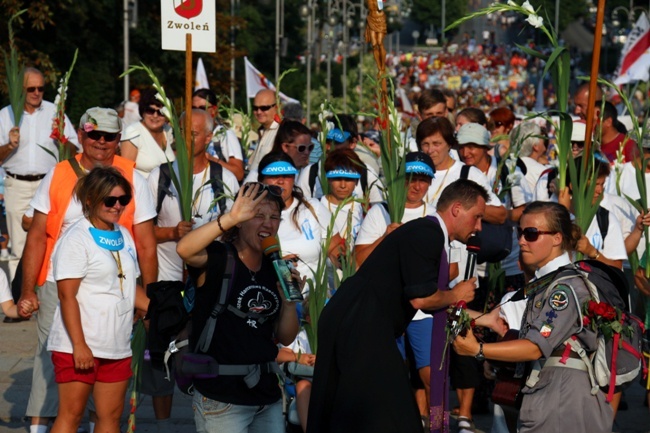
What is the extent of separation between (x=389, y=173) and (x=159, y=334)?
2755mm

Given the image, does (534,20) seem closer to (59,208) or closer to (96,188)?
(96,188)

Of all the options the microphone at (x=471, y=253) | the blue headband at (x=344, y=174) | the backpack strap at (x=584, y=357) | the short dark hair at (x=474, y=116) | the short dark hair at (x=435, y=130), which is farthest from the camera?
the short dark hair at (x=474, y=116)

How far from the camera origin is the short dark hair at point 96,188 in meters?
6.58

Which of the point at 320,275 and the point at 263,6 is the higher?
the point at 263,6

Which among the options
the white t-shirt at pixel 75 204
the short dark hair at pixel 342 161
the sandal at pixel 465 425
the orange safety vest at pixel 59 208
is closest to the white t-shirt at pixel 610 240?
the sandal at pixel 465 425

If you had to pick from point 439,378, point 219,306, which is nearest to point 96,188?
point 219,306

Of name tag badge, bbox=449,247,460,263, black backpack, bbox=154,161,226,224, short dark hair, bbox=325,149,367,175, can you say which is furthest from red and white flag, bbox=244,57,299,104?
name tag badge, bbox=449,247,460,263

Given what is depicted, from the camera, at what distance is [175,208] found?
8289 millimetres

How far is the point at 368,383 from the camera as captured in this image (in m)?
5.36

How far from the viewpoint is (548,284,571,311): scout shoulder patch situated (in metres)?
5.59

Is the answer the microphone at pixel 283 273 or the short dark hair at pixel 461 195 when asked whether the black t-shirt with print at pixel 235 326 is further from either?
the short dark hair at pixel 461 195

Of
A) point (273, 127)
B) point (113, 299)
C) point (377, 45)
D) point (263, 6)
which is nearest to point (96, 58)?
point (273, 127)

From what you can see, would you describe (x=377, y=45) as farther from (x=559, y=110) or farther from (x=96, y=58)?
(x=96, y=58)

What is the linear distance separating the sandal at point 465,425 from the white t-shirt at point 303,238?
1349 mm
